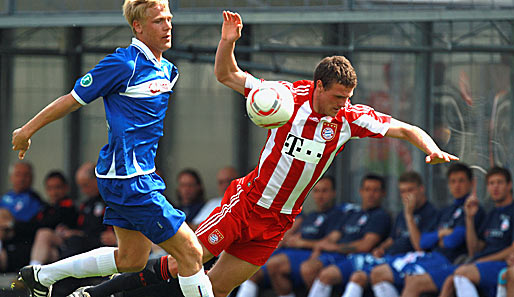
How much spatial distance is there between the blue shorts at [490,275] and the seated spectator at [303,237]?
1998 mm

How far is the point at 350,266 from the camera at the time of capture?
855cm

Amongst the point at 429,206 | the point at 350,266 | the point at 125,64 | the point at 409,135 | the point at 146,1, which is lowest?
the point at 350,266

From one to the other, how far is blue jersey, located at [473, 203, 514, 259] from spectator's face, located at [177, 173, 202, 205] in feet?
11.5

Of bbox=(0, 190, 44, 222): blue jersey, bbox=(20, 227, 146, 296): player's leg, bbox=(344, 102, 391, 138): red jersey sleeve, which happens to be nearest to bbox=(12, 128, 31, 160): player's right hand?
bbox=(20, 227, 146, 296): player's leg

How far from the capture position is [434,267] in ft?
25.9

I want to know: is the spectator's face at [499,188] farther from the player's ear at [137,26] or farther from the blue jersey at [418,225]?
the player's ear at [137,26]

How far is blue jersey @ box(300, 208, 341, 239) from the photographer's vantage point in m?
9.30

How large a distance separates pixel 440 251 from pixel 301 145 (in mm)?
2930

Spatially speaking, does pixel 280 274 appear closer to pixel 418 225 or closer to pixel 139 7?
pixel 418 225

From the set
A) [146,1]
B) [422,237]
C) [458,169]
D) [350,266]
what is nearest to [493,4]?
[458,169]

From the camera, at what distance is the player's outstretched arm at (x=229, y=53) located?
566 centimetres

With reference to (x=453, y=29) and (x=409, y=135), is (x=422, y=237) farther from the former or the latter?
(x=409, y=135)

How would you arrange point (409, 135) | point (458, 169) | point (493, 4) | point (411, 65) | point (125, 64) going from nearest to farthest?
point (125, 64)
point (409, 135)
point (493, 4)
point (458, 169)
point (411, 65)

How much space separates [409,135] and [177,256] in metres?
1.68
